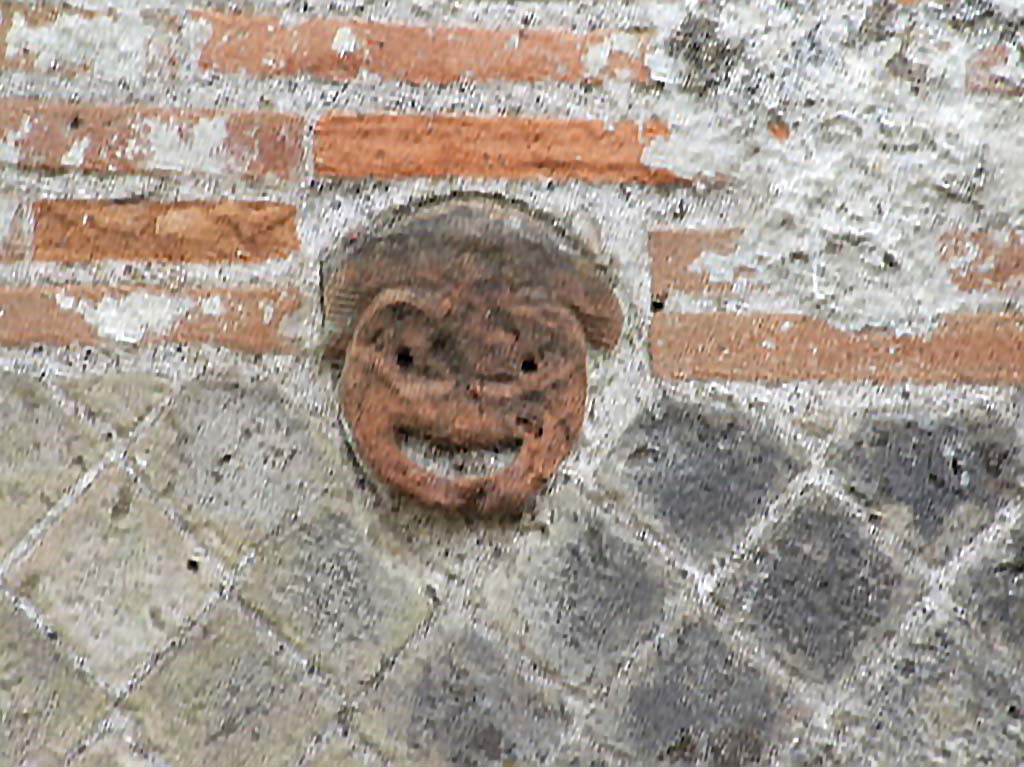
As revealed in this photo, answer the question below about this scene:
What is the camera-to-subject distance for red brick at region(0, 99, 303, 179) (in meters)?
1.19

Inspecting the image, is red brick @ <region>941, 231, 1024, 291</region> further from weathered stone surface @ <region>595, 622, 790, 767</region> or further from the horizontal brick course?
weathered stone surface @ <region>595, 622, 790, 767</region>

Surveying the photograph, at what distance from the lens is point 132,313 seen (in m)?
1.20

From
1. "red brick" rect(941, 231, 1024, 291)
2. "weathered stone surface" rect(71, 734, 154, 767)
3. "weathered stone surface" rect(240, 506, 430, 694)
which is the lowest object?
"weathered stone surface" rect(71, 734, 154, 767)

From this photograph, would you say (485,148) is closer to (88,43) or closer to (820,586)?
(88,43)

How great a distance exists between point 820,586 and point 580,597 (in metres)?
0.24

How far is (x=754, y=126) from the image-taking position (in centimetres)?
126

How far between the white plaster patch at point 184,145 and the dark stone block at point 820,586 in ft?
2.18

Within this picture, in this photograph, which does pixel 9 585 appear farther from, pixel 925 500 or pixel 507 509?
pixel 925 500

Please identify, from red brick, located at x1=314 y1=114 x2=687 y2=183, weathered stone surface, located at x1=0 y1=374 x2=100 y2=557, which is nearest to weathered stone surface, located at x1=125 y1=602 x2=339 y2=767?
weathered stone surface, located at x1=0 y1=374 x2=100 y2=557

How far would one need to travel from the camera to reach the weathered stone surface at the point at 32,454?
1180mm

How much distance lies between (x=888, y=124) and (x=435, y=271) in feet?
1.58

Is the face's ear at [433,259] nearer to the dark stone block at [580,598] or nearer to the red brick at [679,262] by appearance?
the red brick at [679,262]

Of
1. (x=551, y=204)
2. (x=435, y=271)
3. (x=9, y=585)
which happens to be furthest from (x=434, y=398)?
(x=9, y=585)

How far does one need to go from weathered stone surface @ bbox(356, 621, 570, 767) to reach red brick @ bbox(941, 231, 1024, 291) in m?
0.59
